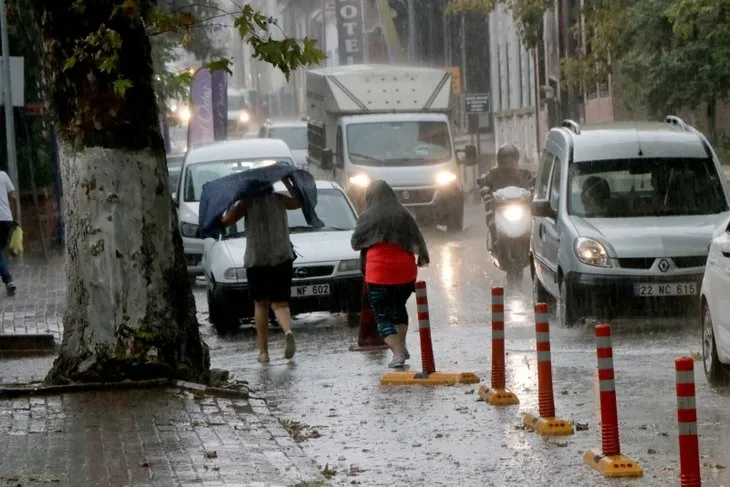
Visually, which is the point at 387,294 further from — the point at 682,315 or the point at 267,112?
the point at 267,112

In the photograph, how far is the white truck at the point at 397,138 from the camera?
33.2 meters

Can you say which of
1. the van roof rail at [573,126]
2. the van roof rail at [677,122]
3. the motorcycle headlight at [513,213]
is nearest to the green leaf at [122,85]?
the van roof rail at [573,126]

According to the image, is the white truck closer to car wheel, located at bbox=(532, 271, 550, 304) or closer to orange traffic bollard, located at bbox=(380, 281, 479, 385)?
car wheel, located at bbox=(532, 271, 550, 304)

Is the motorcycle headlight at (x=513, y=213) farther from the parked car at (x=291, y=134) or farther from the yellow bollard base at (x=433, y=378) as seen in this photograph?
the parked car at (x=291, y=134)

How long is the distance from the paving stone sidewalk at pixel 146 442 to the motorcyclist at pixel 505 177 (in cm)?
1138

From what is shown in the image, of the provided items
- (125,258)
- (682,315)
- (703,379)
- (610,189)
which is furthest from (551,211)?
(125,258)

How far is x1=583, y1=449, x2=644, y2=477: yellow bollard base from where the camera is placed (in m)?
9.23

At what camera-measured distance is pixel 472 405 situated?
12250 mm

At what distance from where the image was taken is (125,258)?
1294cm

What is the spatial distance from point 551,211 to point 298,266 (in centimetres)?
261

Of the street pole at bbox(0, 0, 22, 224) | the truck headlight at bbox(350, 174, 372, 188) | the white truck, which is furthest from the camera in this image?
the white truck

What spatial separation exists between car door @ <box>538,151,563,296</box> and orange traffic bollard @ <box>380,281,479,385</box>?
160 inches

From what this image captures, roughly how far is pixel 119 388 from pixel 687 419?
5801 millimetres

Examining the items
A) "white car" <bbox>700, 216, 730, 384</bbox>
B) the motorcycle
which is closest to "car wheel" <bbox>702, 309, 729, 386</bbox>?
"white car" <bbox>700, 216, 730, 384</bbox>
